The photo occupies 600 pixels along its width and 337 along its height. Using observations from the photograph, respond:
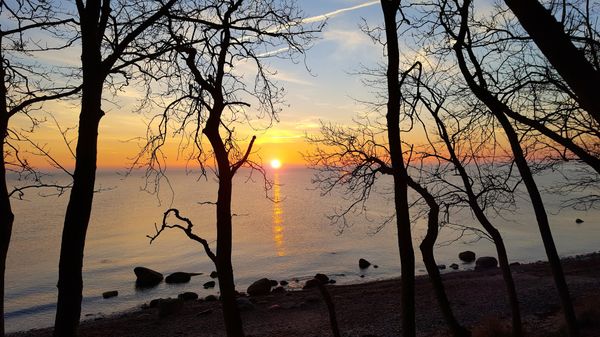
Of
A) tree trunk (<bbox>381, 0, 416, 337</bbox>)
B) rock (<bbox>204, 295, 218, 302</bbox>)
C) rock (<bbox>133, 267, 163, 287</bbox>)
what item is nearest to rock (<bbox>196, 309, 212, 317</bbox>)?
rock (<bbox>204, 295, 218, 302</bbox>)

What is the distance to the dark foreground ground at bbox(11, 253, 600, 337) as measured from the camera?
20.9 metres

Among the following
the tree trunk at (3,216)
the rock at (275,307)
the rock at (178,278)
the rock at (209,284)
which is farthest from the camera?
the rock at (178,278)

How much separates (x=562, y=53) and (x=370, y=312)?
23.8m

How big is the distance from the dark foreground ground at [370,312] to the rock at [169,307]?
310mm

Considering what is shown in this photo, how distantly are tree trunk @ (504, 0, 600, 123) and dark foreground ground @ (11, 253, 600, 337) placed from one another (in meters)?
15.7

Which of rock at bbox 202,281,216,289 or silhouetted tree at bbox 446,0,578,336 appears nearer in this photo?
silhouetted tree at bbox 446,0,578,336

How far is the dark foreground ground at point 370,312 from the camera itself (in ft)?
68.6

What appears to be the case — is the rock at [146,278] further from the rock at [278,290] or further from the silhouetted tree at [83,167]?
the silhouetted tree at [83,167]

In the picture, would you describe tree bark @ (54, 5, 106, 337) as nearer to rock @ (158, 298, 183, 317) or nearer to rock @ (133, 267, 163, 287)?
rock @ (158, 298, 183, 317)

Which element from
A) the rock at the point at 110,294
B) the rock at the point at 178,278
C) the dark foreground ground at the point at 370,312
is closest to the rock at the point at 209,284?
the rock at the point at 178,278

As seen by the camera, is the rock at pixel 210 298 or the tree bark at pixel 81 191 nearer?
the tree bark at pixel 81 191

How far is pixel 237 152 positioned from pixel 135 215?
93.9 metres

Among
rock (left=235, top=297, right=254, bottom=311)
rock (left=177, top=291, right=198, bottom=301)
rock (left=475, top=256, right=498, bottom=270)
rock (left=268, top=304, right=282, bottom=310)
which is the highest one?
rock (left=475, top=256, right=498, bottom=270)

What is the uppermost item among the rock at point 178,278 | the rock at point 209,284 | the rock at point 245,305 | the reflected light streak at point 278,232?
the reflected light streak at point 278,232
